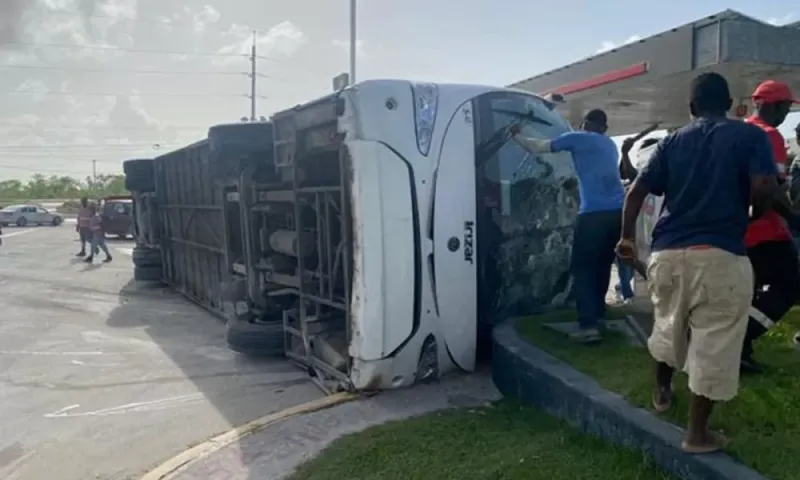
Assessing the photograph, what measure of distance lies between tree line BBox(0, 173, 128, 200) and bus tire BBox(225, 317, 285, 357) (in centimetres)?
7945

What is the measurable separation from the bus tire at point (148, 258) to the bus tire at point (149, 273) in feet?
0.18

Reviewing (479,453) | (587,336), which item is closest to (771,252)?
(587,336)

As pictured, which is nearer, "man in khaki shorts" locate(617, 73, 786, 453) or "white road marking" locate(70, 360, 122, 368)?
"man in khaki shorts" locate(617, 73, 786, 453)

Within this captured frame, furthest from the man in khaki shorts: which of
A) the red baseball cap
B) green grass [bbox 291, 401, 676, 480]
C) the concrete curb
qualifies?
the red baseball cap

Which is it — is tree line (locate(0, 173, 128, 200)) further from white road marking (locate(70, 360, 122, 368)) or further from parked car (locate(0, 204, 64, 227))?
white road marking (locate(70, 360, 122, 368))

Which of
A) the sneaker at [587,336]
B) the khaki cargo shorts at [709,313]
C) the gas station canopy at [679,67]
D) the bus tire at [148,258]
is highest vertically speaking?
the gas station canopy at [679,67]

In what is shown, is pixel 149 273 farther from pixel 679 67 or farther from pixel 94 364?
pixel 679 67

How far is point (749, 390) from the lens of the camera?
3.38m

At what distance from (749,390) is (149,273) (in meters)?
10.9

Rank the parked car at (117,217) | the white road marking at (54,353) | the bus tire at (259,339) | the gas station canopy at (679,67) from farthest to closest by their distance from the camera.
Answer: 1. the parked car at (117,217)
2. the gas station canopy at (679,67)
3. the white road marking at (54,353)
4. the bus tire at (259,339)

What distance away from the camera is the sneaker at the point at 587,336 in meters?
4.50

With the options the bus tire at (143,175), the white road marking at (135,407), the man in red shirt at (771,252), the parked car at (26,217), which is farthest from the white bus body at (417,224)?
the parked car at (26,217)

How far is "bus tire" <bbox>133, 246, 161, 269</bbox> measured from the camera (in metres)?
12.1

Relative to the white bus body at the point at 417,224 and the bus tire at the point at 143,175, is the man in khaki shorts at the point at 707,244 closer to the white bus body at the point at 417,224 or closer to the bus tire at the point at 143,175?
the white bus body at the point at 417,224
